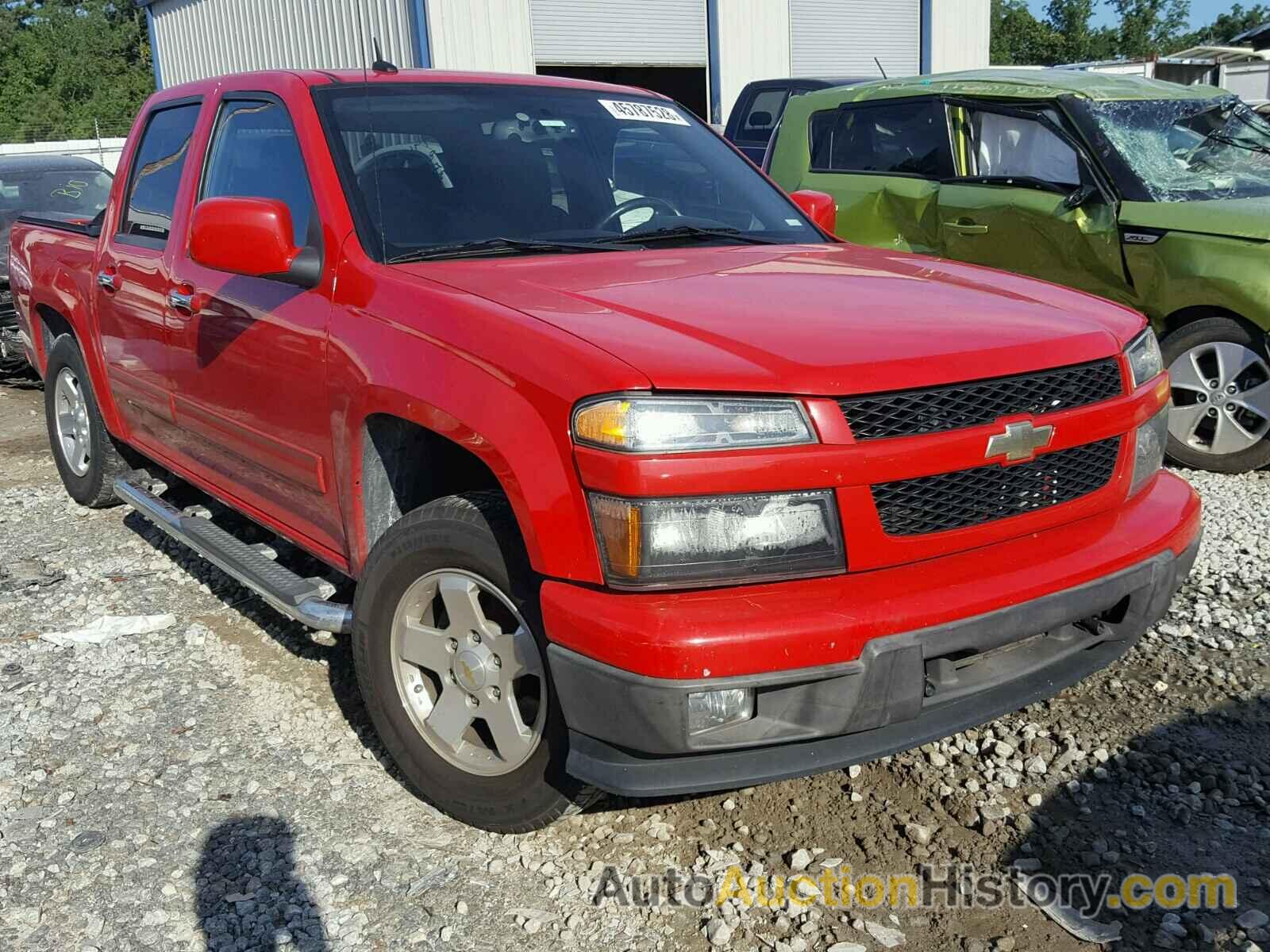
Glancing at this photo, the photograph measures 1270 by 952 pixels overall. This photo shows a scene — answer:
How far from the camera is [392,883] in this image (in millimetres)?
2764

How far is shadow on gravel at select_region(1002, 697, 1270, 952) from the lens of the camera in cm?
255

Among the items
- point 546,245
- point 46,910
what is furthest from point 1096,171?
point 46,910

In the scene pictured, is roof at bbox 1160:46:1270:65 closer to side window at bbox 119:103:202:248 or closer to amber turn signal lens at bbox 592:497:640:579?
side window at bbox 119:103:202:248

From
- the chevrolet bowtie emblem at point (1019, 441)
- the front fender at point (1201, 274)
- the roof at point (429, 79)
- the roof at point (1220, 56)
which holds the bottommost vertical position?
the front fender at point (1201, 274)

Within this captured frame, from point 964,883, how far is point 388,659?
1468mm

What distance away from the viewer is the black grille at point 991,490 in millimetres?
2457

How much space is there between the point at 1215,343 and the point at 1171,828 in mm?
3342

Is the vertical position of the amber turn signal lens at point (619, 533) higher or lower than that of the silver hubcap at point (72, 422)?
higher

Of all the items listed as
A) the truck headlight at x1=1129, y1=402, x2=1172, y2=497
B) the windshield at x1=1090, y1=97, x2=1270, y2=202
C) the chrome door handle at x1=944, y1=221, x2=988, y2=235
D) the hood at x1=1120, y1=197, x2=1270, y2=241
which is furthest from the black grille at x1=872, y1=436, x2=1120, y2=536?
the chrome door handle at x1=944, y1=221, x2=988, y2=235

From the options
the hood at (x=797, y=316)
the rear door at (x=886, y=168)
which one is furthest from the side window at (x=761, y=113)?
the hood at (x=797, y=316)

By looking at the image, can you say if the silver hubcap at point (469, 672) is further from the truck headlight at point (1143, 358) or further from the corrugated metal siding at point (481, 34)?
the corrugated metal siding at point (481, 34)

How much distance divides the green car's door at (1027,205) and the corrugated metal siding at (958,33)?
52.6ft

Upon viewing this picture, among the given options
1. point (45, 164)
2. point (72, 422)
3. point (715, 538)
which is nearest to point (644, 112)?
point (715, 538)

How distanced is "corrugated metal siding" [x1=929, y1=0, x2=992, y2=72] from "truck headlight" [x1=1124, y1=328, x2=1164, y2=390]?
20.0 metres
